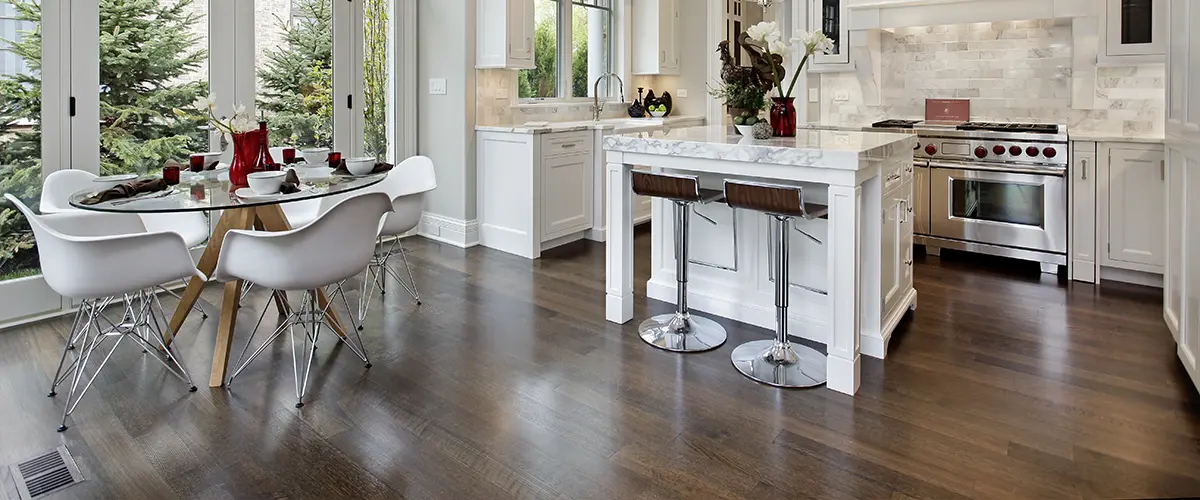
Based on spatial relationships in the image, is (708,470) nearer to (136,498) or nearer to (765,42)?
(136,498)

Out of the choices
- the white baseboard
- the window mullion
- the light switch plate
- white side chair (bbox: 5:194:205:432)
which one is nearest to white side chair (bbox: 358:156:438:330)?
the white baseboard

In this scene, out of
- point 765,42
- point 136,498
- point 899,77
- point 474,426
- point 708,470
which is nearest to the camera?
point 136,498

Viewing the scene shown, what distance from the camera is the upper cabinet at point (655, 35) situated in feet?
21.3

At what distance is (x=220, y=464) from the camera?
216 centimetres

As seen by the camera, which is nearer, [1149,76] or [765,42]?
[765,42]

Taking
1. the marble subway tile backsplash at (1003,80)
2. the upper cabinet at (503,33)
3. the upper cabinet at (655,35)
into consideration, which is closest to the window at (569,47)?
the upper cabinet at (655,35)

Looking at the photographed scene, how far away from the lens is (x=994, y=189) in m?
4.54

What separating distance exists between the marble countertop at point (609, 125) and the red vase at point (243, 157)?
79.1 inches

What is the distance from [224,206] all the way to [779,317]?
2.07 metres

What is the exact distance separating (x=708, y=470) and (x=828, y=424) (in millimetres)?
534

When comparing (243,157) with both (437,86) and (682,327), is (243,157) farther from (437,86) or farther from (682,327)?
(437,86)

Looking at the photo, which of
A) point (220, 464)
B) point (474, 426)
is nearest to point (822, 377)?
point (474, 426)

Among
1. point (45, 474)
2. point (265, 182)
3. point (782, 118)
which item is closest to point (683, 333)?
point (782, 118)

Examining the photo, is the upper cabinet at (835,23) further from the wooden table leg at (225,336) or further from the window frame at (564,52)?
the wooden table leg at (225,336)
